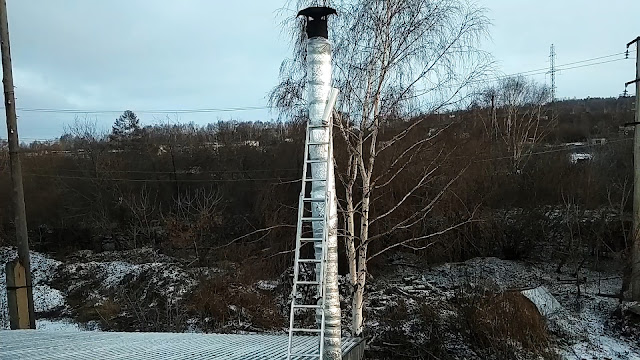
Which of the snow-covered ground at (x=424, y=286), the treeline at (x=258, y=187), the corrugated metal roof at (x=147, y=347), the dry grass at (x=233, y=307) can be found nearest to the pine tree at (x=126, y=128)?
the treeline at (x=258, y=187)

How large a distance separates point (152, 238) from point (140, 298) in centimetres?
844

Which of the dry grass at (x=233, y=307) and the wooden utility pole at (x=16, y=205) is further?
the dry grass at (x=233, y=307)

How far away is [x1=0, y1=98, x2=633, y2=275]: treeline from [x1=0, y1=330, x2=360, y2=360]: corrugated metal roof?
272cm

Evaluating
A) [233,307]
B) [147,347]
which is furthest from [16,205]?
[233,307]

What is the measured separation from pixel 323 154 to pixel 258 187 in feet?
56.3

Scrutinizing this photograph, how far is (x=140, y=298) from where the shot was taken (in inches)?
600

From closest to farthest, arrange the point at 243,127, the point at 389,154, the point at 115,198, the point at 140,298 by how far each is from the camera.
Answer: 1. the point at 389,154
2. the point at 140,298
3. the point at 115,198
4. the point at 243,127

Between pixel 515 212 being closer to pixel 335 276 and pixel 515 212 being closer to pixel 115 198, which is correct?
pixel 335 276

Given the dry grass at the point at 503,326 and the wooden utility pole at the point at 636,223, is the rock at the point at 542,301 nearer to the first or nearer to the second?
the dry grass at the point at 503,326

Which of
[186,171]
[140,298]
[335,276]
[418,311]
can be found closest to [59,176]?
[186,171]

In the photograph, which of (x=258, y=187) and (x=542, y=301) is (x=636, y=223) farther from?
(x=258, y=187)

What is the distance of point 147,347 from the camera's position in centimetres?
607

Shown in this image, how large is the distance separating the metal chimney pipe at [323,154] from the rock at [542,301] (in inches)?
266

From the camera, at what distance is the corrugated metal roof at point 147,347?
5.47m
